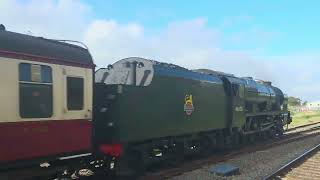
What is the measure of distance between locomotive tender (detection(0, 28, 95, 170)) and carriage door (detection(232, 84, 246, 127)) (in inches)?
391

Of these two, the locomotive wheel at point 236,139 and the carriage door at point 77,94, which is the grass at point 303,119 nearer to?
the locomotive wheel at point 236,139

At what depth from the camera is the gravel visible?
43.7 ft

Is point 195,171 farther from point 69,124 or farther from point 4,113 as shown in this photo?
point 4,113

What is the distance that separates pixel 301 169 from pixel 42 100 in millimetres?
8838

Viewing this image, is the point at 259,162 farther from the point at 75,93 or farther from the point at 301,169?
the point at 75,93

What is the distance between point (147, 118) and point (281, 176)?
4050 mm

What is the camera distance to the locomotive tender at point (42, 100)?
27.8 feet

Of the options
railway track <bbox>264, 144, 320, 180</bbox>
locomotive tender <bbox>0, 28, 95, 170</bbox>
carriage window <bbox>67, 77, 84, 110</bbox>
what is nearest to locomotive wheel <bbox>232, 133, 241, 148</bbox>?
railway track <bbox>264, 144, 320, 180</bbox>

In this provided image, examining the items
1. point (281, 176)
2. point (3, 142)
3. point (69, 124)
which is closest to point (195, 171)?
point (281, 176)

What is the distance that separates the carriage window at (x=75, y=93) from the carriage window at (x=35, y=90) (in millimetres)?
521

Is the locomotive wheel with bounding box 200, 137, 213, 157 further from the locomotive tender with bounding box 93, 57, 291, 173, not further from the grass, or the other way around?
the grass

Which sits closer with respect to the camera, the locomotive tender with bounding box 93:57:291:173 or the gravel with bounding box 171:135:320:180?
the locomotive tender with bounding box 93:57:291:173

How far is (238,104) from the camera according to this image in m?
19.8

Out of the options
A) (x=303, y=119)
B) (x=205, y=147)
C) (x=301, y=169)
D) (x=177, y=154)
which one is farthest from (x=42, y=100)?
(x=303, y=119)
